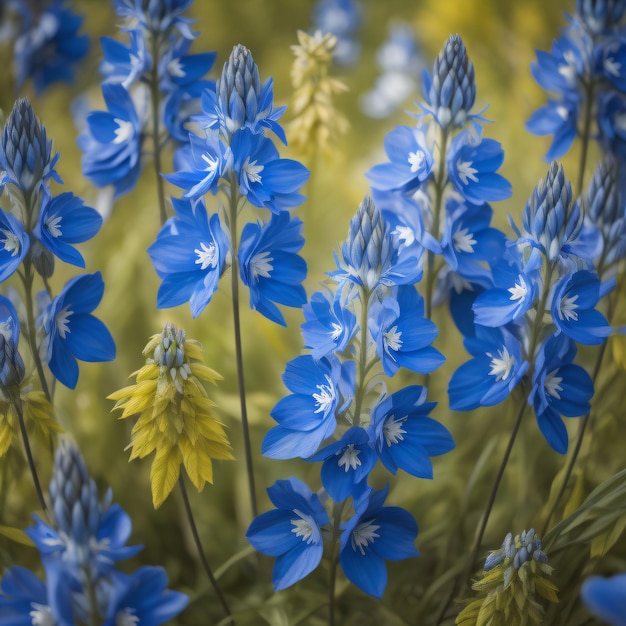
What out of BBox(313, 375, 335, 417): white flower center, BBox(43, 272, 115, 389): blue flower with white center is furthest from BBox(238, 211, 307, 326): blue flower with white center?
BBox(43, 272, 115, 389): blue flower with white center

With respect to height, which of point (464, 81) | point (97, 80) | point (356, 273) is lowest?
point (356, 273)

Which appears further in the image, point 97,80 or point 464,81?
point 97,80

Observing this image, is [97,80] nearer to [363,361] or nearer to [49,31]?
[49,31]

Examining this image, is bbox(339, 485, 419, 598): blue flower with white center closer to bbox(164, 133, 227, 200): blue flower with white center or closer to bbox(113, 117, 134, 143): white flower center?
bbox(164, 133, 227, 200): blue flower with white center

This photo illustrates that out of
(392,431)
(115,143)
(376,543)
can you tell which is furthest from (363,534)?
(115,143)

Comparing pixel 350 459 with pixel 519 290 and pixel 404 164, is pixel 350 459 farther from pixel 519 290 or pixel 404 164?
pixel 404 164

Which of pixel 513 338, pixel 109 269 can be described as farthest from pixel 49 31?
pixel 513 338

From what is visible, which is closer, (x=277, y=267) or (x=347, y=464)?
(x=347, y=464)
